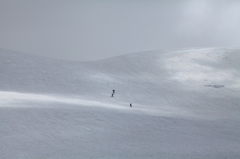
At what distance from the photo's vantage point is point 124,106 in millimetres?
7883

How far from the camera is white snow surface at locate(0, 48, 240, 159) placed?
4430mm

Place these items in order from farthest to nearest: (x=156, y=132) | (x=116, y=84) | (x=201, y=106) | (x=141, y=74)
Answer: (x=141, y=74) < (x=116, y=84) < (x=201, y=106) < (x=156, y=132)

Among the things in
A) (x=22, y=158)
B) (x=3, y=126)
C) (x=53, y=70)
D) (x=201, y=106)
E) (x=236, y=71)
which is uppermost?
(x=236, y=71)

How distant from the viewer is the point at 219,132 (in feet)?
19.6

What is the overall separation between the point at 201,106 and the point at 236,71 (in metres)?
3.74

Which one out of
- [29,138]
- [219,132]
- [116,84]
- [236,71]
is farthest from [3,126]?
[236,71]

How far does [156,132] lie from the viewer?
5.65m

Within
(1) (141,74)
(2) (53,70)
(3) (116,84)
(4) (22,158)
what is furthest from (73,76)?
(4) (22,158)

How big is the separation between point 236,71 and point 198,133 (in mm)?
A: 6924

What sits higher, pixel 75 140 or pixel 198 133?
pixel 198 133

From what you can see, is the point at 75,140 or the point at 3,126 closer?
the point at 75,140

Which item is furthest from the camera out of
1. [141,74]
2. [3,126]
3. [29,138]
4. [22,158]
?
[141,74]

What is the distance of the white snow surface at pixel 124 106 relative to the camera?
14.5ft

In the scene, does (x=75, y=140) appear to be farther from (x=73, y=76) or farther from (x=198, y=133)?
(x=73, y=76)
